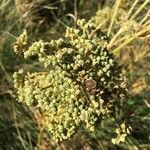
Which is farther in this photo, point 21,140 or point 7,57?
point 7,57

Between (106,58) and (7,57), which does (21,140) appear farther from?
(106,58)

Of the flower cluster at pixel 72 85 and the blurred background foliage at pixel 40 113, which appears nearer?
the flower cluster at pixel 72 85

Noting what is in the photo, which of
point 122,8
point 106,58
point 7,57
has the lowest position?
point 106,58

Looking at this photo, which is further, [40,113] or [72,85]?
[40,113]

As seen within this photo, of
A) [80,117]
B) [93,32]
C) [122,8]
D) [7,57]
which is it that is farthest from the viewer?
[7,57]

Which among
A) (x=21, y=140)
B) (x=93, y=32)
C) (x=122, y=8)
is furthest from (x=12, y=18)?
(x=93, y=32)

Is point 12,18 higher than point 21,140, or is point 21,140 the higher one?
point 12,18

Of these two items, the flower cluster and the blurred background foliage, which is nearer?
the flower cluster

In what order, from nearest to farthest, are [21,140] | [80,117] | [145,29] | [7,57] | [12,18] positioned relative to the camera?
[80,117]
[145,29]
[21,140]
[7,57]
[12,18]
